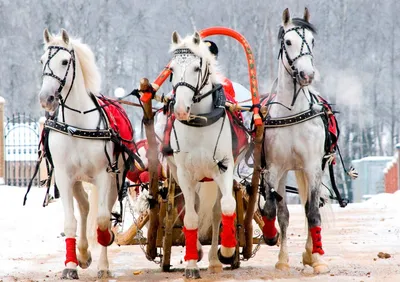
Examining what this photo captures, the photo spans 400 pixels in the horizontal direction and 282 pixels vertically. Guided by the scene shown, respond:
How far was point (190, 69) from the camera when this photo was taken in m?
8.52

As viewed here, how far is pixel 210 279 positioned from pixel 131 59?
131 feet

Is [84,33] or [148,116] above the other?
[84,33]

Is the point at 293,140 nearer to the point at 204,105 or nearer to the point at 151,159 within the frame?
the point at 204,105

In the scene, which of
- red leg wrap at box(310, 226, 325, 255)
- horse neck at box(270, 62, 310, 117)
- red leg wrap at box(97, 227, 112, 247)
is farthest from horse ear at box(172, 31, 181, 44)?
red leg wrap at box(310, 226, 325, 255)

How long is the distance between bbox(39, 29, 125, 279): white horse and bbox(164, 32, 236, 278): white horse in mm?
815

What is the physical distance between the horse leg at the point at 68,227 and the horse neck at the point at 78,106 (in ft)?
1.69

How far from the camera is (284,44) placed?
30.6 feet

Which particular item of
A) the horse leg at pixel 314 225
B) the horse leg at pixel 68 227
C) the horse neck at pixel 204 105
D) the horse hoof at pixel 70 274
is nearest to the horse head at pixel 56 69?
the horse leg at pixel 68 227

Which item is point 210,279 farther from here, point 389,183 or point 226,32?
point 389,183

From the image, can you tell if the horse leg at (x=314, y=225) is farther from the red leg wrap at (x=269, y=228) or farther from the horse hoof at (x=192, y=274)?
the horse hoof at (x=192, y=274)

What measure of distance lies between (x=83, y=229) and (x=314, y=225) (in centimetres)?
233

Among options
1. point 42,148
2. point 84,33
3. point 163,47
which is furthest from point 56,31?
point 42,148

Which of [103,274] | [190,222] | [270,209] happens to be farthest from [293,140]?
[103,274]

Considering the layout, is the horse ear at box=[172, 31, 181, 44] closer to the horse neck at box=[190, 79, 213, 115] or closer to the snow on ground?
the horse neck at box=[190, 79, 213, 115]
